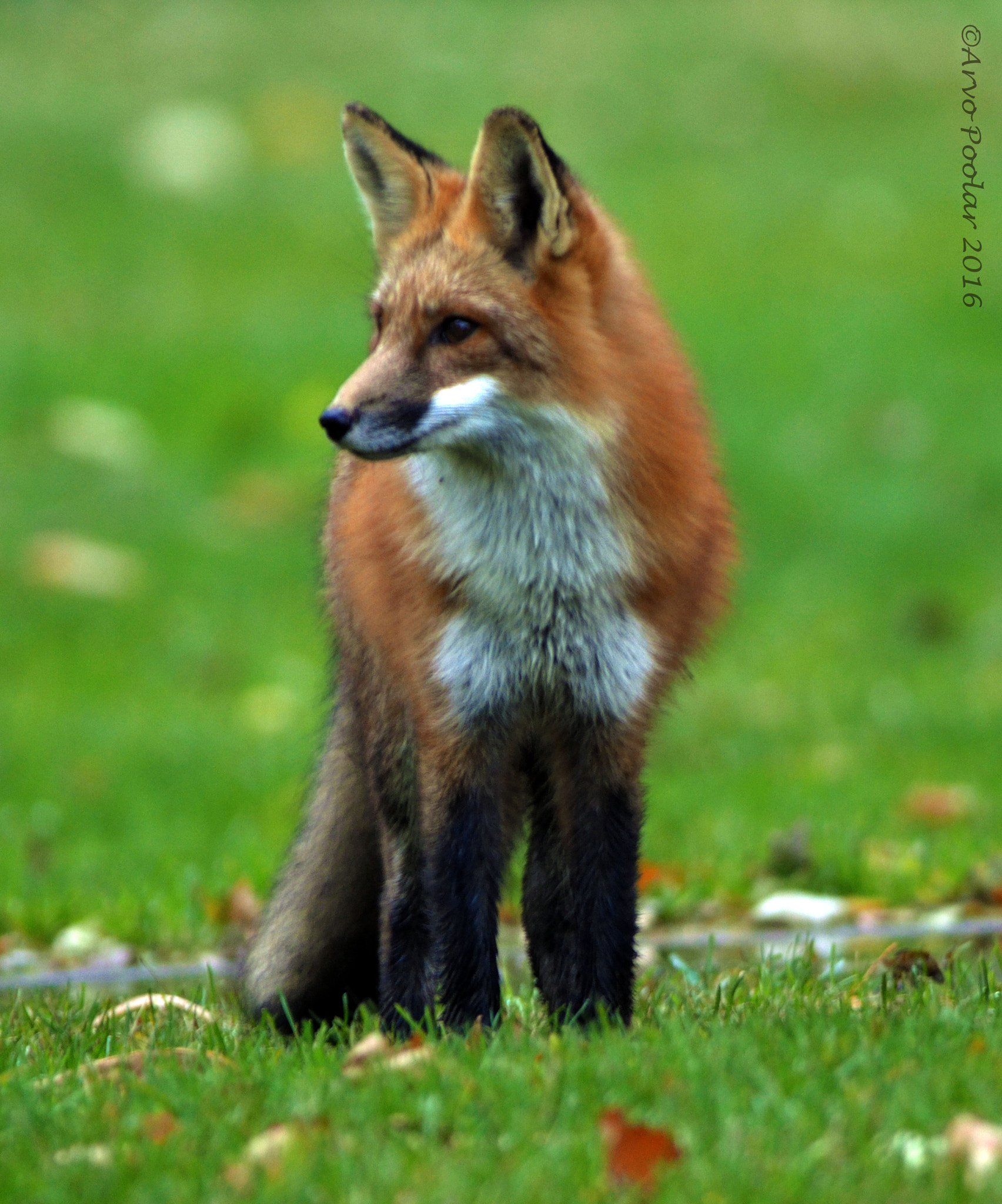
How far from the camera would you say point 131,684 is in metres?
11.0

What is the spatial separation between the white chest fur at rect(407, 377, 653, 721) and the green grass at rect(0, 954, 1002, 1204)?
0.84 metres

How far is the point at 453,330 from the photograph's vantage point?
3.98m

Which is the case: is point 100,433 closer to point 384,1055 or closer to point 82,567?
point 82,567

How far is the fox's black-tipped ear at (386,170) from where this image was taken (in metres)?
4.30

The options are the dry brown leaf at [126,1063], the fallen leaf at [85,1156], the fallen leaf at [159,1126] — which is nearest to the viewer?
the fallen leaf at [85,1156]

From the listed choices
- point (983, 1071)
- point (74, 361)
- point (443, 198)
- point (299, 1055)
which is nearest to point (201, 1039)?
point (299, 1055)

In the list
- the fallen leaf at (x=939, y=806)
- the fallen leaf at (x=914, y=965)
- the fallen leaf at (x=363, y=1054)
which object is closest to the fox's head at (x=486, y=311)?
the fallen leaf at (x=363, y=1054)

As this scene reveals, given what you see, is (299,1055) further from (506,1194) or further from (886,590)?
(886,590)

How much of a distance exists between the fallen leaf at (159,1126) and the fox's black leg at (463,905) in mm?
922

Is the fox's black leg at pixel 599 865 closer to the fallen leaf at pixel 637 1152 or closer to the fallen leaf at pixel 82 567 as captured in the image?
the fallen leaf at pixel 637 1152

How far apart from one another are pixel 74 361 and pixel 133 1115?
43.3ft

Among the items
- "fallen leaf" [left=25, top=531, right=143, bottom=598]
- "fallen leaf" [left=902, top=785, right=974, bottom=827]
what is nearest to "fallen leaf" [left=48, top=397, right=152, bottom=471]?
"fallen leaf" [left=25, top=531, right=143, bottom=598]

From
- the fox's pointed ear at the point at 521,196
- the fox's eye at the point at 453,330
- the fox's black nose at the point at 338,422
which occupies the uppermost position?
the fox's pointed ear at the point at 521,196

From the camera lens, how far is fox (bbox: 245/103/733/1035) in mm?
3986
